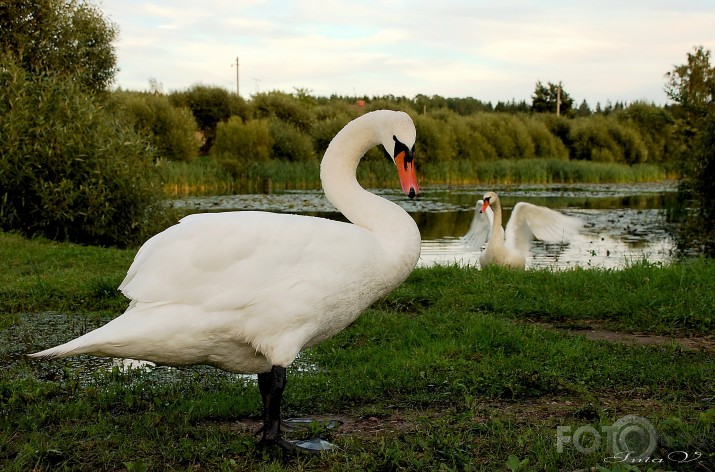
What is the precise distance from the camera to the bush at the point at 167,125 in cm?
3906

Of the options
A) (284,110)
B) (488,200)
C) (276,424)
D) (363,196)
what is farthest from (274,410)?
(284,110)

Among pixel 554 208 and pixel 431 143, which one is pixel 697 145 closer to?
pixel 554 208

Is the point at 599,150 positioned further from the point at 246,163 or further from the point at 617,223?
the point at 617,223

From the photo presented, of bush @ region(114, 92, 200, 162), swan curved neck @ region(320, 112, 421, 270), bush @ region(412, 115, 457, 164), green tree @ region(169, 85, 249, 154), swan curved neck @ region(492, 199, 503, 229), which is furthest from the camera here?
green tree @ region(169, 85, 249, 154)

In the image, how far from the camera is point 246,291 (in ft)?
13.1

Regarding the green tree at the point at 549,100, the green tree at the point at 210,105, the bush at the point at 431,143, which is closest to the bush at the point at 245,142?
the bush at the point at 431,143

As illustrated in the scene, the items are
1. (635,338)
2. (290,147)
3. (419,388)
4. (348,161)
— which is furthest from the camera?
(290,147)

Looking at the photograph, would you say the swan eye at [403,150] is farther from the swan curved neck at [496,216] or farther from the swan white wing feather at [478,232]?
the swan white wing feather at [478,232]

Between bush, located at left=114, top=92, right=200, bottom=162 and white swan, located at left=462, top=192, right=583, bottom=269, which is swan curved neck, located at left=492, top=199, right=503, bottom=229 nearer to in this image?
white swan, located at left=462, top=192, right=583, bottom=269

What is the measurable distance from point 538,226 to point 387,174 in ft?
73.7

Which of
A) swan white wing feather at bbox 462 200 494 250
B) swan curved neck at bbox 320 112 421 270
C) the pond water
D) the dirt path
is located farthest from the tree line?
swan curved neck at bbox 320 112 421 270

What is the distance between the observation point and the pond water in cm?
1473

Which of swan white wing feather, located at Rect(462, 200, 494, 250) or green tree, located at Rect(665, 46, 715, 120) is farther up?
green tree, located at Rect(665, 46, 715, 120)

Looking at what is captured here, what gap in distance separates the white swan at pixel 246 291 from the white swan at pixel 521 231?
774cm
